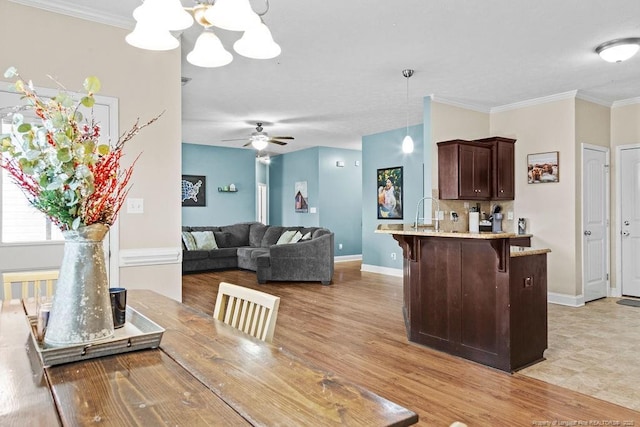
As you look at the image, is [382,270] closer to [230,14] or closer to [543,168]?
[543,168]

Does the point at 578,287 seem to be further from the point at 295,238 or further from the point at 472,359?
the point at 295,238

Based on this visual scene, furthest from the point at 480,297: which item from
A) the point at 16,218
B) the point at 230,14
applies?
the point at 16,218

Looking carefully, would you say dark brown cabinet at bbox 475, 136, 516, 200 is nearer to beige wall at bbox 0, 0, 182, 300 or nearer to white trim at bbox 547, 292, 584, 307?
white trim at bbox 547, 292, 584, 307

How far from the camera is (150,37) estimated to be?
1690mm

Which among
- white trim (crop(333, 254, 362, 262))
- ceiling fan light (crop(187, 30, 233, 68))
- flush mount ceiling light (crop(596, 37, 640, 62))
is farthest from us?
white trim (crop(333, 254, 362, 262))

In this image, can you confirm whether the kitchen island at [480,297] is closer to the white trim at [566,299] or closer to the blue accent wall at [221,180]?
the white trim at [566,299]

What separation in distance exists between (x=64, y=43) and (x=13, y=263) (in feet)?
5.16

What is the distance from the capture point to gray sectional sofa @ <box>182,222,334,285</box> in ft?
22.5

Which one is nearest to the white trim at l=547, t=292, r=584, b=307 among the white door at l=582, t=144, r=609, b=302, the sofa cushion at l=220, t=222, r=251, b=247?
the white door at l=582, t=144, r=609, b=302

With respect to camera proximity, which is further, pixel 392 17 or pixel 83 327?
pixel 392 17

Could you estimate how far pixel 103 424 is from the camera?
34.1 inches

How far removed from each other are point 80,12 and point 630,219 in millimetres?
6541

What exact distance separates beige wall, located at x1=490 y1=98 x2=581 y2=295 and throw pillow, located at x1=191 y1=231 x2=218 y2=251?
5362 mm

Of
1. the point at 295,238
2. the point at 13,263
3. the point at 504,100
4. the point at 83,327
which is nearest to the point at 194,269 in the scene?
the point at 295,238
